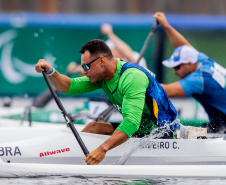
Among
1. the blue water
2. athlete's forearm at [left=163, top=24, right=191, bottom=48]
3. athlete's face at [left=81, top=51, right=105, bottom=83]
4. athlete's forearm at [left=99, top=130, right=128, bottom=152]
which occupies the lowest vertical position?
the blue water

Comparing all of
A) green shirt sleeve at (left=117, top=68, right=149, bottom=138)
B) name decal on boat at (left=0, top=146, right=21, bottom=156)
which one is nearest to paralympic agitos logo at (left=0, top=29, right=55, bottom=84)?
name decal on boat at (left=0, top=146, right=21, bottom=156)

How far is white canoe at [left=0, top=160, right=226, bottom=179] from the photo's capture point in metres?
3.65

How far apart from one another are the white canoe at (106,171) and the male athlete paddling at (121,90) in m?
0.10

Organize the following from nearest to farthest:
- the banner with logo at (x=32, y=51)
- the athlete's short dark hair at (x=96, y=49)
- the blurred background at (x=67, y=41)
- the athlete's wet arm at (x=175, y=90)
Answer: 1. the athlete's short dark hair at (x=96, y=49)
2. the athlete's wet arm at (x=175, y=90)
3. the blurred background at (x=67, y=41)
4. the banner with logo at (x=32, y=51)

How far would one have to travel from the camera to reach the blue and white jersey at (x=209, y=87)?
16.2 feet

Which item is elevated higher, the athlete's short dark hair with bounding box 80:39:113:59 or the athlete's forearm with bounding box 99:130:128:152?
the athlete's short dark hair with bounding box 80:39:113:59

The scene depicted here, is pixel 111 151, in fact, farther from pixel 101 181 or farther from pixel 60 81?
pixel 60 81

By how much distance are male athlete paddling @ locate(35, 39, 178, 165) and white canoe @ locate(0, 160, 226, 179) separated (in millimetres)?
105

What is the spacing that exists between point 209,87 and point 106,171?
1.93m

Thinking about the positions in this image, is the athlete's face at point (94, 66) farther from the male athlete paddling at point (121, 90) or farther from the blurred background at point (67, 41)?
the blurred background at point (67, 41)

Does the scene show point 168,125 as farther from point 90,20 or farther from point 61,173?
point 90,20

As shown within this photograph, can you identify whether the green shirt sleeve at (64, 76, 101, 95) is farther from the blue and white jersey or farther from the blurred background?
the blurred background

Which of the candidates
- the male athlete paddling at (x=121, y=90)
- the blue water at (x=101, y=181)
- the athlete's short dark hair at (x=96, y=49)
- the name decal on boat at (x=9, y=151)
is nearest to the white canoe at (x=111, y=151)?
the name decal on boat at (x=9, y=151)

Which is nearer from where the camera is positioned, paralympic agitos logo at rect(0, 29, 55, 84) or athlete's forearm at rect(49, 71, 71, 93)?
athlete's forearm at rect(49, 71, 71, 93)
